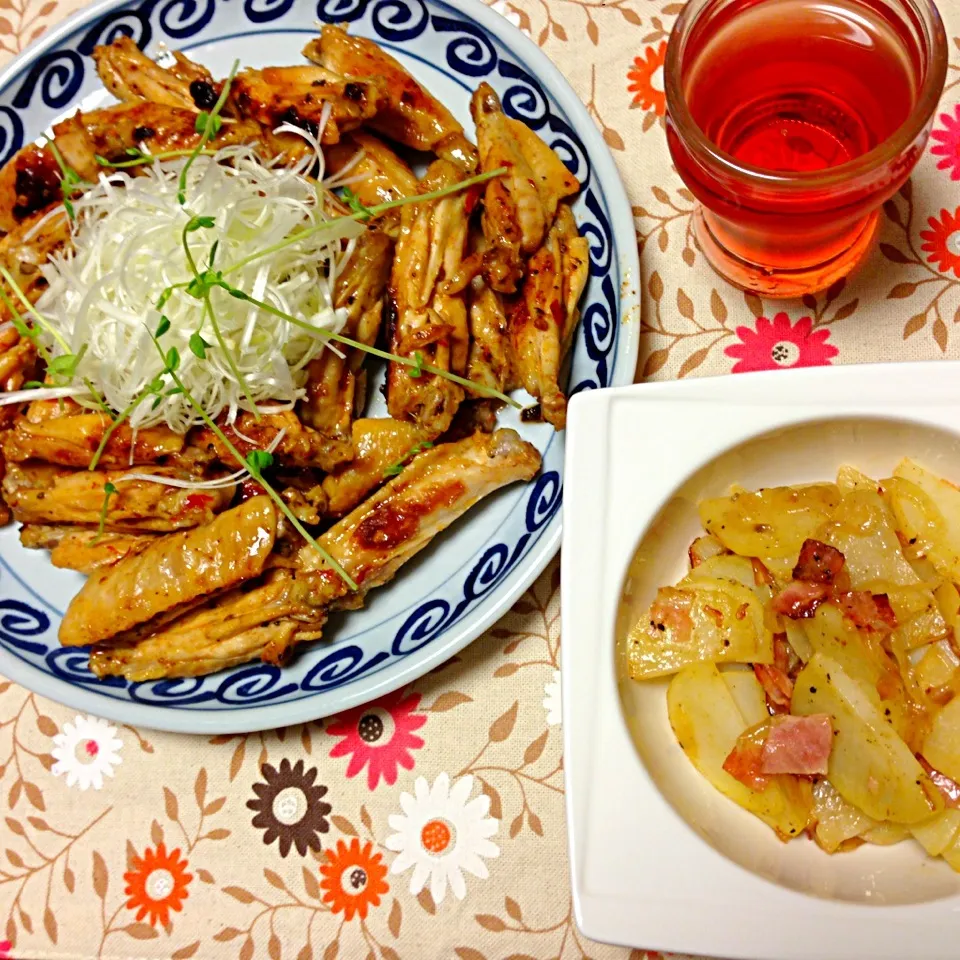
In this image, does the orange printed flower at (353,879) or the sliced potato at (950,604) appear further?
the orange printed flower at (353,879)

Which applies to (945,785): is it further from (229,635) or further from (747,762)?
(229,635)

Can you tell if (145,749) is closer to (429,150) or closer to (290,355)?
(290,355)

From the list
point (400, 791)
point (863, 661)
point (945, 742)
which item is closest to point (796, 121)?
point (863, 661)

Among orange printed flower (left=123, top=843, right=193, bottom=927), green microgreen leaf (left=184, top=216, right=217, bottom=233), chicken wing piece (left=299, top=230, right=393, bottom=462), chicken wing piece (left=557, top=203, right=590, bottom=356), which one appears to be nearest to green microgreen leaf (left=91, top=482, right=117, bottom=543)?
chicken wing piece (left=299, top=230, right=393, bottom=462)

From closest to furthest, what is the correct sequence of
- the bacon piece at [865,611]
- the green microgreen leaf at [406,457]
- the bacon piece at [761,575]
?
the bacon piece at [865,611] < the bacon piece at [761,575] < the green microgreen leaf at [406,457]

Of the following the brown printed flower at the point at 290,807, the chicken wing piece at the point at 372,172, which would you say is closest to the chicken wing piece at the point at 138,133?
the chicken wing piece at the point at 372,172

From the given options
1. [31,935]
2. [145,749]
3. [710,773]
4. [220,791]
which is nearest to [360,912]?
[220,791]

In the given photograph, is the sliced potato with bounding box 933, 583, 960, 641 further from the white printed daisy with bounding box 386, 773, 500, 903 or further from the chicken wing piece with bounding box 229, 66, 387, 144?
the chicken wing piece with bounding box 229, 66, 387, 144

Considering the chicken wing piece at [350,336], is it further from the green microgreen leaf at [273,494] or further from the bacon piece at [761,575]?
the bacon piece at [761,575]
